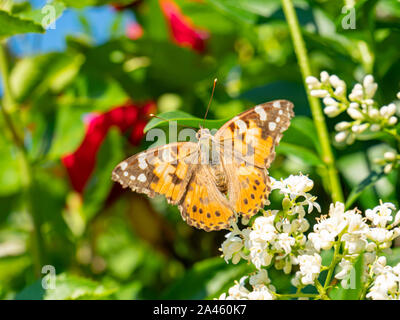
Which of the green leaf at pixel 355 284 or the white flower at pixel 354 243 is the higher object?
the white flower at pixel 354 243

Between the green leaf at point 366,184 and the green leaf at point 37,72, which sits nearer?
the green leaf at point 366,184

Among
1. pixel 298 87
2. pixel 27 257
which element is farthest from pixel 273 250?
pixel 27 257

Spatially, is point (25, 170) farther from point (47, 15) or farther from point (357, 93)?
point (357, 93)

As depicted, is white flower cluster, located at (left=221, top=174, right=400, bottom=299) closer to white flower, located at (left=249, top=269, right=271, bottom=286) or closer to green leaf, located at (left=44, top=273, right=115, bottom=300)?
white flower, located at (left=249, top=269, right=271, bottom=286)

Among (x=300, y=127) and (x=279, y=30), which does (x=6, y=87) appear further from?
(x=279, y=30)

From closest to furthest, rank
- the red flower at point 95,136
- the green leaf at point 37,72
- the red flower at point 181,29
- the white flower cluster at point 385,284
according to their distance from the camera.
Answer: the white flower cluster at point 385,284, the green leaf at point 37,72, the red flower at point 95,136, the red flower at point 181,29

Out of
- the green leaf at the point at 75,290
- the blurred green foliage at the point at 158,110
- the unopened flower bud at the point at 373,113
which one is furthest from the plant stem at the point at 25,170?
the unopened flower bud at the point at 373,113

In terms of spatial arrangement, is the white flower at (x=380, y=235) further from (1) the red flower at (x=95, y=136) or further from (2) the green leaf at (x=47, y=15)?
(1) the red flower at (x=95, y=136)
